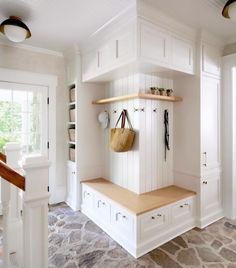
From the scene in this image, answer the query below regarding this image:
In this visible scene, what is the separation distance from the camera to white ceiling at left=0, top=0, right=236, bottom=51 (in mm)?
1933

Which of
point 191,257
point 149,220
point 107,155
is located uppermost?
point 107,155

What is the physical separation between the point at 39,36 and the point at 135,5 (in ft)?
4.84

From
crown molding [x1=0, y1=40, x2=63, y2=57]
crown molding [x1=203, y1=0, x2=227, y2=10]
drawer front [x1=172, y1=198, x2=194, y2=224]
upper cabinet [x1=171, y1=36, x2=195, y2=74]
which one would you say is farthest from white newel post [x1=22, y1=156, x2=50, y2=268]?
crown molding [x1=0, y1=40, x2=63, y2=57]

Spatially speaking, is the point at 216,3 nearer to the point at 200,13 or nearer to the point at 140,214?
the point at 200,13

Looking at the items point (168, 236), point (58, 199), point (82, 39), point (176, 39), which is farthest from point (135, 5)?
point (58, 199)

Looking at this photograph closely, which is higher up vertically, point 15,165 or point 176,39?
point 176,39

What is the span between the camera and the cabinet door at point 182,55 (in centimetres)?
234

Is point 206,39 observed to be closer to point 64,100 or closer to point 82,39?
point 82,39

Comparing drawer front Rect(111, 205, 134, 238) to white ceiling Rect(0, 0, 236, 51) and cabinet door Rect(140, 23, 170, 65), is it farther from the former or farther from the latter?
white ceiling Rect(0, 0, 236, 51)

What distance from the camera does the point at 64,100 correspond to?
3.37 meters

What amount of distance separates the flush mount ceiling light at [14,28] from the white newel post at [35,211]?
1.84 m

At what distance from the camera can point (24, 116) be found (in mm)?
3045

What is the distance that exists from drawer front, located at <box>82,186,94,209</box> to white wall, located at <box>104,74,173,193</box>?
42 cm

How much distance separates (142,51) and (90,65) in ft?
3.44
